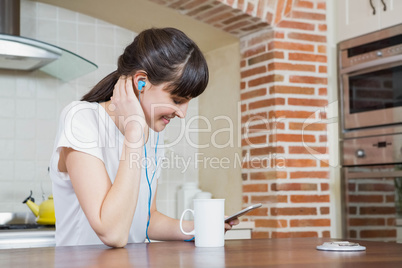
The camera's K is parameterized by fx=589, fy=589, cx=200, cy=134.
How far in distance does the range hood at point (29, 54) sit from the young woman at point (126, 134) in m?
1.35

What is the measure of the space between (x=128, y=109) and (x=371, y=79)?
188cm

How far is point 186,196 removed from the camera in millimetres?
3891

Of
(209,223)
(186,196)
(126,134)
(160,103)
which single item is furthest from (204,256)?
(186,196)

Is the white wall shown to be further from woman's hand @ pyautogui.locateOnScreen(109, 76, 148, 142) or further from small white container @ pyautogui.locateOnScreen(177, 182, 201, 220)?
woman's hand @ pyautogui.locateOnScreen(109, 76, 148, 142)

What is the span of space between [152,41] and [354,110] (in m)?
1.85

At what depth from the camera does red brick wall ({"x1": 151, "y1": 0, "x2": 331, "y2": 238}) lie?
11.1ft

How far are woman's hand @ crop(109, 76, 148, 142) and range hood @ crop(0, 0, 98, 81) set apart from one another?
143 cm

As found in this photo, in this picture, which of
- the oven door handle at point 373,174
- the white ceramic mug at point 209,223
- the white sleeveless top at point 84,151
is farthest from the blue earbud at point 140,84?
the oven door handle at point 373,174

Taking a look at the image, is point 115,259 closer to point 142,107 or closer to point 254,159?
point 142,107

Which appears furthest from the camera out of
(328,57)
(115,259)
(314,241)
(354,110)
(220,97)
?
(220,97)

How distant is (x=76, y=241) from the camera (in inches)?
70.7

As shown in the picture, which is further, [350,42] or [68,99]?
[68,99]

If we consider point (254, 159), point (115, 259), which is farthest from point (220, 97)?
point (115, 259)

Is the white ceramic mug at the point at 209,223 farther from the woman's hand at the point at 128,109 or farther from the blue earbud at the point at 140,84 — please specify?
the blue earbud at the point at 140,84
